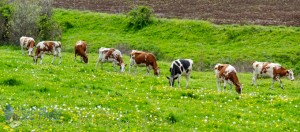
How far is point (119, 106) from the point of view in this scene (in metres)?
18.2

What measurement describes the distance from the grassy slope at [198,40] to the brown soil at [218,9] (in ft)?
16.2

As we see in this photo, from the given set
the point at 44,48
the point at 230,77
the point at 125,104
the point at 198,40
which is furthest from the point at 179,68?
the point at 198,40

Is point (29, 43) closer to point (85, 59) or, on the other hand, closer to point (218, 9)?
point (85, 59)

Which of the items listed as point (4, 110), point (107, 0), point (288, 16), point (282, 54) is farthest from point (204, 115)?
point (107, 0)

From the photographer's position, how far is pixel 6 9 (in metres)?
53.5

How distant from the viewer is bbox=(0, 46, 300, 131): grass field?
1549 centimetres

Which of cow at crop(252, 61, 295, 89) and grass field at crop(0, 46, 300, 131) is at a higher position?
grass field at crop(0, 46, 300, 131)

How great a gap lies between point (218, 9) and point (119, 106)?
58.5 meters

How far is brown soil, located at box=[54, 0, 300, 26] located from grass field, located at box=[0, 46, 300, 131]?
41.6m

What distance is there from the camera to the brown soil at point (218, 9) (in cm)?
6425

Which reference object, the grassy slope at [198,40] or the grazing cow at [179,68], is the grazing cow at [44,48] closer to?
the grazing cow at [179,68]

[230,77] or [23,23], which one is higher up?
[23,23]

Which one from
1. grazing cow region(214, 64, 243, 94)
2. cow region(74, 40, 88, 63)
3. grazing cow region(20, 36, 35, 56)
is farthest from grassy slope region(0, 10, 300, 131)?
grazing cow region(20, 36, 35, 56)

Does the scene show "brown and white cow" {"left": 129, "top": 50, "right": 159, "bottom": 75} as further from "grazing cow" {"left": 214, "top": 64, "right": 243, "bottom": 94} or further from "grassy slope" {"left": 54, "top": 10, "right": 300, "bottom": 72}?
"grassy slope" {"left": 54, "top": 10, "right": 300, "bottom": 72}
